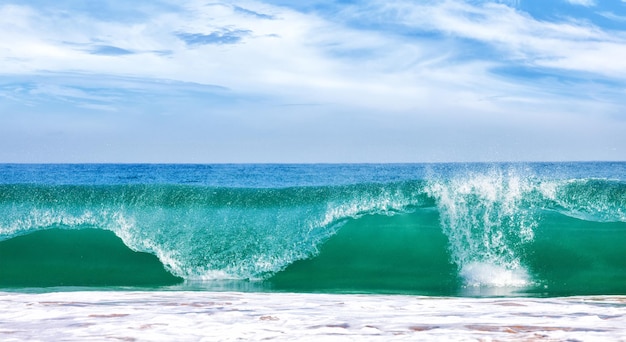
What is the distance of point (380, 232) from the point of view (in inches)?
369

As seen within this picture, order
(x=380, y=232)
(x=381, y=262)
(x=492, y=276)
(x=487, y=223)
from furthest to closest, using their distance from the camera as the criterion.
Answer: (x=380, y=232), (x=487, y=223), (x=381, y=262), (x=492, y=276)

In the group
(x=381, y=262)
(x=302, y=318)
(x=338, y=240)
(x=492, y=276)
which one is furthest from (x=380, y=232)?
(x=302, y=318)

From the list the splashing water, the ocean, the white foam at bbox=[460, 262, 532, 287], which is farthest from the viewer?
the splashing water

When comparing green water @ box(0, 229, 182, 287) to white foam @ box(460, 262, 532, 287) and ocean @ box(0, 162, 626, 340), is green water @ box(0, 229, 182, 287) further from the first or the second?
white foam @ box(460, 262, 532, 287)

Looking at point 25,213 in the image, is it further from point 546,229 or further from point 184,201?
point 546,229

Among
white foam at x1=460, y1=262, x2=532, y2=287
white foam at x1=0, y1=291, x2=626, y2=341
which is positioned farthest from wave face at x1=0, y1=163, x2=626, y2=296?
white foam at x1=0, y1=291, x2=626, y2=341

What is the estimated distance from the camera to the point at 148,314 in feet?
11.5

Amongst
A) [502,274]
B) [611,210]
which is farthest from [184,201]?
[611,210]

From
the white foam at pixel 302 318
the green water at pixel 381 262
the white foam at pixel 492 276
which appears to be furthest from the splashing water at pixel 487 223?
the white foam at pixel 302 318

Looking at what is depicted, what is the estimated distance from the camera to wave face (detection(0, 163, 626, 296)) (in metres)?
7.84

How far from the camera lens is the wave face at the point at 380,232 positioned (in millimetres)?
7840

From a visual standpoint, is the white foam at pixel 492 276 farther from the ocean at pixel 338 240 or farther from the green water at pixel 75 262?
the green water at pixel 75 262

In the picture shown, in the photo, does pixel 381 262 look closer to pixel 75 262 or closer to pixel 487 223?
pixel 487 223

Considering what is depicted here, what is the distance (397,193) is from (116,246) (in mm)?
4507
